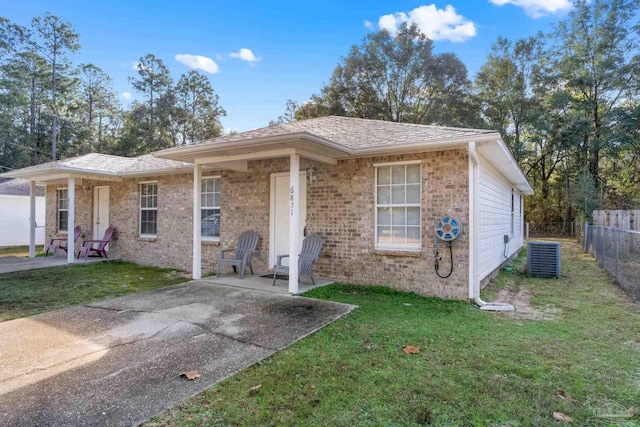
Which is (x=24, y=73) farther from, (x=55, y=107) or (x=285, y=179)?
(x=285, y=179)

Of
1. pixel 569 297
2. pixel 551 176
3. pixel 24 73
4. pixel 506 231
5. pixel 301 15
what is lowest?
pixel 569 297

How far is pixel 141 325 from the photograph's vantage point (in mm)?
4570

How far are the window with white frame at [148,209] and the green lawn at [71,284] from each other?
110cm

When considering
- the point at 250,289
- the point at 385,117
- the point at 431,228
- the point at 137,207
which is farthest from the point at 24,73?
the point at 431,228

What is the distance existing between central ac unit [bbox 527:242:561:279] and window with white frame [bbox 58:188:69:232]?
15.2 metres

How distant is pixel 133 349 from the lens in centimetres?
378

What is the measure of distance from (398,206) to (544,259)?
5071 millimetres

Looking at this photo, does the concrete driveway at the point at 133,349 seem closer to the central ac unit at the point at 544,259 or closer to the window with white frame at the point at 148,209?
the window with white frame at the point at 148,209

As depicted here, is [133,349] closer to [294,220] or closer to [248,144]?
[294,220]

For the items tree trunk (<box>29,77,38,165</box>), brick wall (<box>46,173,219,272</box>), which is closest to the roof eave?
brick wall (<box>46,173,219,272</box>)

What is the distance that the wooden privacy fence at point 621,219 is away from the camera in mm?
10852

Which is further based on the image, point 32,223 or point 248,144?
point 32,223

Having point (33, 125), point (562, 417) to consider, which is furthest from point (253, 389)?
point (33, 125)

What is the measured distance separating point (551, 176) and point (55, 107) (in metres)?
40.2
